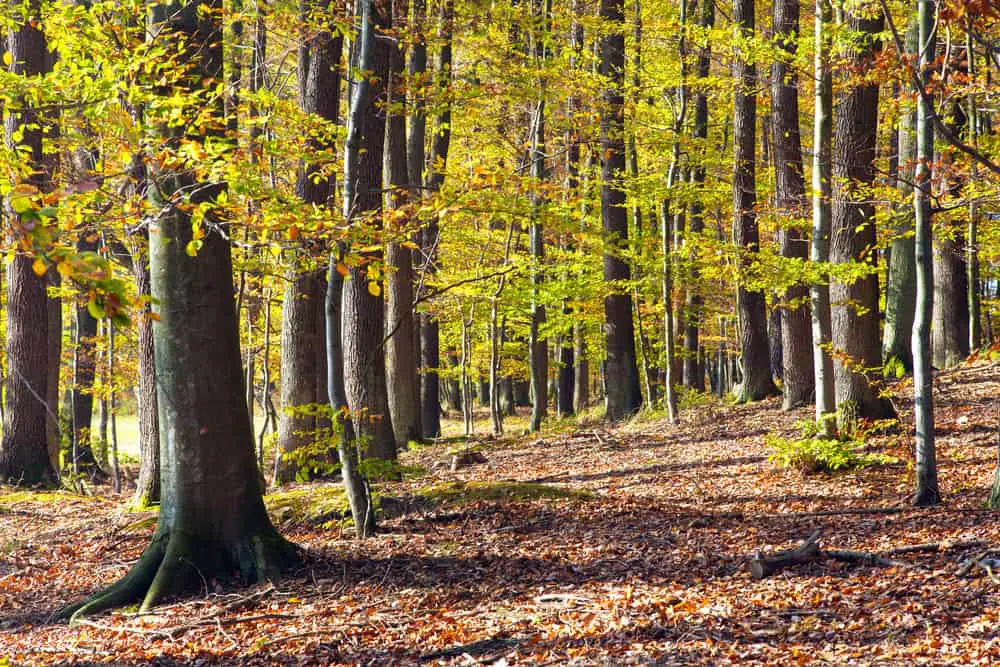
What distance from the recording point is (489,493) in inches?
350

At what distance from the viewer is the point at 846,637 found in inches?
183

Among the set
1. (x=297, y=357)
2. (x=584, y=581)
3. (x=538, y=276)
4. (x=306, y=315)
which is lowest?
(x=584, y=581)

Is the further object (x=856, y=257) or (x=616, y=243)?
(x=616, y=243)

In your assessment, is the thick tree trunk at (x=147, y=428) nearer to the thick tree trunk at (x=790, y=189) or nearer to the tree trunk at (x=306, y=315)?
the tree trunk at (x=306, y=315)

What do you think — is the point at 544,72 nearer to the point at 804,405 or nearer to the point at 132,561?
the point at 804,405

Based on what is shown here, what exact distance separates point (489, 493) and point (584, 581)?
8.93ft

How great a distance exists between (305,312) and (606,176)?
7.27m

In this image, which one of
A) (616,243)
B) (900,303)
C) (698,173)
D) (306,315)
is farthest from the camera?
(698,173)

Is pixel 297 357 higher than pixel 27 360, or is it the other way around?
pixel 27 360

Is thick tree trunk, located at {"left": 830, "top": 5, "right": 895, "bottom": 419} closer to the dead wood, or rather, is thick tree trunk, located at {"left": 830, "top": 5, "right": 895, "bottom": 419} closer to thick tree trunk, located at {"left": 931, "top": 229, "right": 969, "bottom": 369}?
the dead wood

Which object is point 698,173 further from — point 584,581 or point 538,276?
point 584,581

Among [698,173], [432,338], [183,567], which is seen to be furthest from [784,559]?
[698,173]

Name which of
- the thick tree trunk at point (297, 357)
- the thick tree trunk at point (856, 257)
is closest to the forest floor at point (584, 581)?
the thick tree trunk at point (856, 257)

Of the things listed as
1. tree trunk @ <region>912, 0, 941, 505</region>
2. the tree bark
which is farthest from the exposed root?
the tree bark
